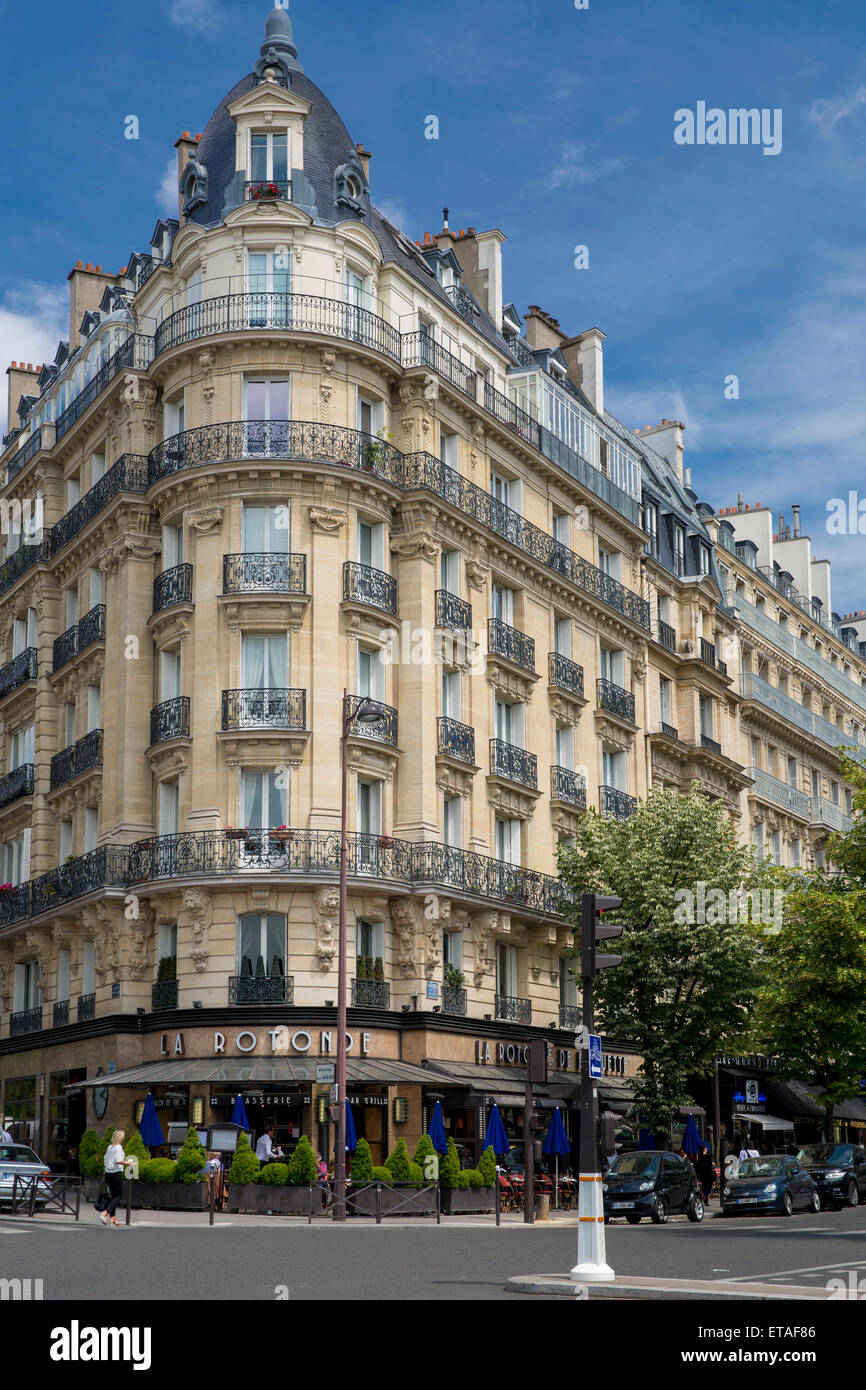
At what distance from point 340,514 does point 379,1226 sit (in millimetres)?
15841

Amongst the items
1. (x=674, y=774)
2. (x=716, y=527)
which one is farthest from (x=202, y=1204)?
(x=716, y=527)

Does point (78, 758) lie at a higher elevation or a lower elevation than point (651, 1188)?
higher

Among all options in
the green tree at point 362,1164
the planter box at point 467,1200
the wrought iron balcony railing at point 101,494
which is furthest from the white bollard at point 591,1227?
the wrought iron balcony railing at point 101,494

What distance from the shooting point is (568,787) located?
137ft

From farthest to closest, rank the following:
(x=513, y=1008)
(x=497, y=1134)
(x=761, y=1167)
→ (x=513, y=1008)
(x=761, y=1167)
(x=497, y=1134)

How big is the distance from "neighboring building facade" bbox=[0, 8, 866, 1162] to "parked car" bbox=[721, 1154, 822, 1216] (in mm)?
5636

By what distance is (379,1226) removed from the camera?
978 inches

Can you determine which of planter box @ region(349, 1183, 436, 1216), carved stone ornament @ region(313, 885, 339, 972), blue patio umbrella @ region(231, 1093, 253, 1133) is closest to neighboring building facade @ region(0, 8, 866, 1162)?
carved stone ornament @ region(313, 885, 339, 972)

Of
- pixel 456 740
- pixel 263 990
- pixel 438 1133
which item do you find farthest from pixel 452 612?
pixel 438 1133

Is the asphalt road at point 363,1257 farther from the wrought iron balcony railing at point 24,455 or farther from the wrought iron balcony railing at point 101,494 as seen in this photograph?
the wrought iron balcony railing at point 24,455

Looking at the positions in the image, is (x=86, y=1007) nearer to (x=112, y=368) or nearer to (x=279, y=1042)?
(x=279, y=1042)

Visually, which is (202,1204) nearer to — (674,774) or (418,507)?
(418,507)

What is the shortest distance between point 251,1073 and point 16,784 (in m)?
14.4

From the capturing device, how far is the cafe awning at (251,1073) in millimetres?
31047
